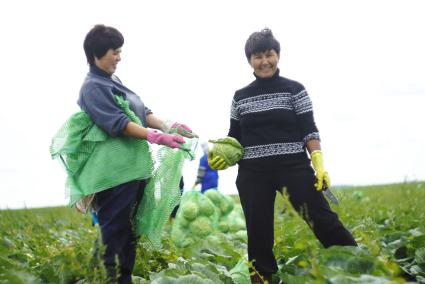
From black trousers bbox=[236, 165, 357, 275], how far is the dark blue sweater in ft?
2.69

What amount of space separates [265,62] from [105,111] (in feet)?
3.11

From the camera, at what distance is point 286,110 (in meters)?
3.23

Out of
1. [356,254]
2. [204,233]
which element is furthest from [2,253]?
[204,233]

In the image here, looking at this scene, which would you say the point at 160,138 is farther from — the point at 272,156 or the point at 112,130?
the point at 272,156

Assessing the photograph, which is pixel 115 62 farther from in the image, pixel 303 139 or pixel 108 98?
pixel 303 139

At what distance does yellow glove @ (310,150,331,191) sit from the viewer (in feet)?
10.3

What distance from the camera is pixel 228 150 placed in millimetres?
3236

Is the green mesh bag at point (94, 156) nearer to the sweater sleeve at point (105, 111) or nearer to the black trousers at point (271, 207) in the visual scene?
the sweater sleeve at point (105, 111)

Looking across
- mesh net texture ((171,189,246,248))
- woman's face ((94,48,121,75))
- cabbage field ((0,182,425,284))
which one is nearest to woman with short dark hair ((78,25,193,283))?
woman's face ((94,48,121,75))

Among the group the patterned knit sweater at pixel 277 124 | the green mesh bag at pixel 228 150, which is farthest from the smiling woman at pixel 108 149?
the patterned knit sweater at pixel 277 124

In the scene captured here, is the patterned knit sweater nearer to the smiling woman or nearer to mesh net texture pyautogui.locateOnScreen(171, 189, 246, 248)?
the smiling woman

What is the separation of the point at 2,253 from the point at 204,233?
262 cm

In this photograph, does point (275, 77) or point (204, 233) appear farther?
point (204, 233)

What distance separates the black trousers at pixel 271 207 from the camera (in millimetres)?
3131
